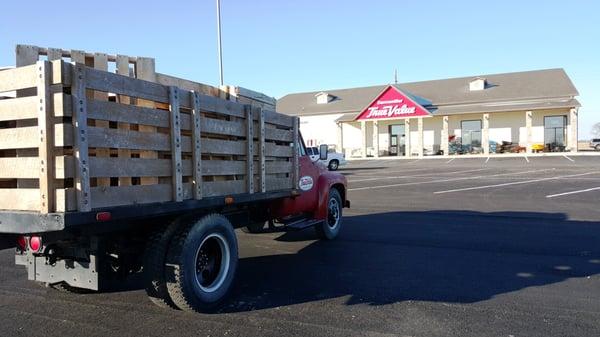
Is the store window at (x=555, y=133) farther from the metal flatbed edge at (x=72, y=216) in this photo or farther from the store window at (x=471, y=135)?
the metal flatbed edge at (x=72, y=216)

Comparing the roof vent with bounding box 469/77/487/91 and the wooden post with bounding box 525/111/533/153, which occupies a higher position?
the roof vent with bounding box 469/77/487/91

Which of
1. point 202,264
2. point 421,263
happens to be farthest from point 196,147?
point 421,263

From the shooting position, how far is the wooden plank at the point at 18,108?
12.1 ft

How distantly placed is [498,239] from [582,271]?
2.12m

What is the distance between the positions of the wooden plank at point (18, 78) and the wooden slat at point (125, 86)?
39 cm

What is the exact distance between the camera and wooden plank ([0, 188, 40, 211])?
3.71 meters

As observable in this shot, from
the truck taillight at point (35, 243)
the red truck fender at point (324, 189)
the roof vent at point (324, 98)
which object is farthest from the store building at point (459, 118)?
the truck taillight at point (35, 243)

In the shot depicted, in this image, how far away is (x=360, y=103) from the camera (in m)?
51.3

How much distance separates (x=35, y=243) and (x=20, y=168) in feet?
2.12

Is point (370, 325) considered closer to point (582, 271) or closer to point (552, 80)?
point (582, 271)

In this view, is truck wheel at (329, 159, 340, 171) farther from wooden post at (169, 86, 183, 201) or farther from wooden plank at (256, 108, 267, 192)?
wooden post at (169, 86, 183, 201)

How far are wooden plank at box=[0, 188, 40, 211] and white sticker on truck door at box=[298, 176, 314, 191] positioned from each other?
4.08 m

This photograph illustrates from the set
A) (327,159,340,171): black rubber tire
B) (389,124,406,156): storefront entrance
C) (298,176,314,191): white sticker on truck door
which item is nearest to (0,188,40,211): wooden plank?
(298,176,314,191): white sticker on truck door

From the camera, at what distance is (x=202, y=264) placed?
5168mm
